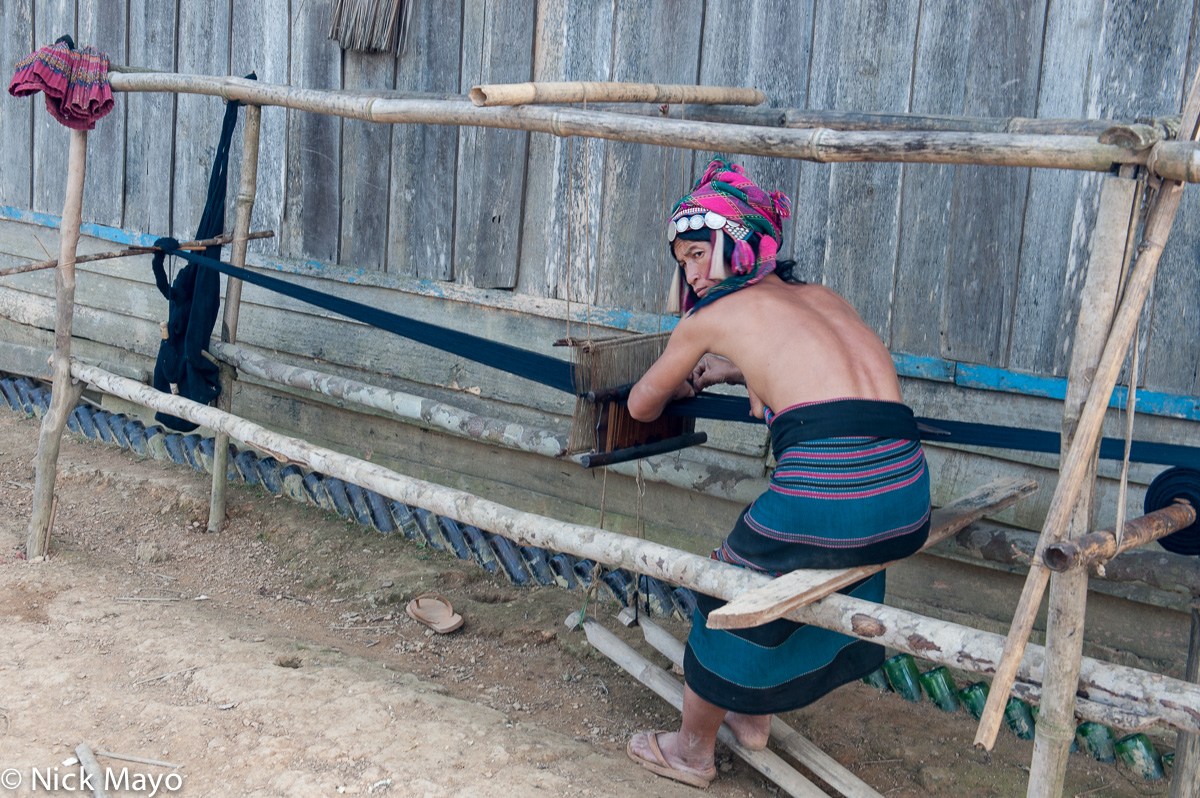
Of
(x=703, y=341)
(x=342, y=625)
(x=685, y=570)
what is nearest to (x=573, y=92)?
(x=703, y=341)

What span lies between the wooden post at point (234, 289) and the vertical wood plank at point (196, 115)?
80 cm

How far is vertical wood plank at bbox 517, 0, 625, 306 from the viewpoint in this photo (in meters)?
3.76

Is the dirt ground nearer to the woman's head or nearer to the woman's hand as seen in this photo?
the woman's hand

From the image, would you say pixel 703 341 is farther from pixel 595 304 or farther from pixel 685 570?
pixel 595 304

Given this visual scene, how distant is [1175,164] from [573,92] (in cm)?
141

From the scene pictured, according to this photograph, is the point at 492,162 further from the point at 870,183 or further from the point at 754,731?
the point at 754,731

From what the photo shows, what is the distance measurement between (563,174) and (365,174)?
1.08 meters

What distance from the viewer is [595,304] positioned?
391cm

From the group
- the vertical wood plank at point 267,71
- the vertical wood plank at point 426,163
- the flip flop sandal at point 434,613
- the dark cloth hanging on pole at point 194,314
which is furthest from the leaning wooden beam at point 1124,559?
the vertical wood plank at point 267,71

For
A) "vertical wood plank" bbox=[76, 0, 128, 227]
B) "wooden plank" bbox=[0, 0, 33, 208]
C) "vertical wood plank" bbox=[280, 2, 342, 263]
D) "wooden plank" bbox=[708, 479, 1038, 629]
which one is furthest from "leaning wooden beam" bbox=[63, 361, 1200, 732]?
"wooden plank" bbox=[0, 0, 33, 208]

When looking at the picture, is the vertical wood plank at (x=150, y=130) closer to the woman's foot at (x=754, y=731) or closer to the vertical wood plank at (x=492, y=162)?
the vertical wood plank at (x=492, y=162)

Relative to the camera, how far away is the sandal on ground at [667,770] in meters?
2.76

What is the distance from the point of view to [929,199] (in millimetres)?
3158

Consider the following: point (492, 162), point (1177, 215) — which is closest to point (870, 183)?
point (1177, 215)
